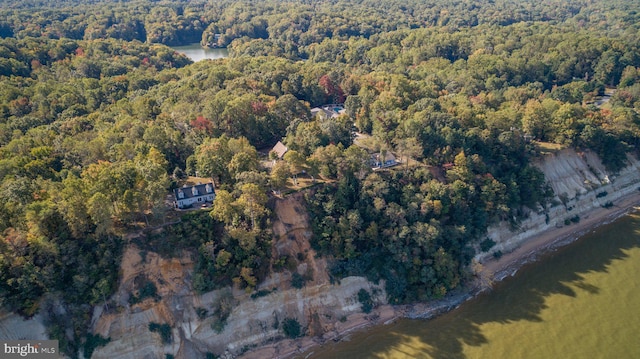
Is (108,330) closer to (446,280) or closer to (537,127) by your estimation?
(446,280)

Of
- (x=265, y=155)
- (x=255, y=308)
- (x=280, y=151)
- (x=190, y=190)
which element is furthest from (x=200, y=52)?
Result: (x=255, y=308)

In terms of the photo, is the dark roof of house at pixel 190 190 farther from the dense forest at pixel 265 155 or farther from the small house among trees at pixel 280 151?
the small house among trees at pixel 280 151

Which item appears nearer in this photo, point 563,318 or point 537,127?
point 563,318

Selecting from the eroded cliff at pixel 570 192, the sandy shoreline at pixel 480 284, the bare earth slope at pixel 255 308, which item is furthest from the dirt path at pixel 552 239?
the eroded cliff at pixel 570 192

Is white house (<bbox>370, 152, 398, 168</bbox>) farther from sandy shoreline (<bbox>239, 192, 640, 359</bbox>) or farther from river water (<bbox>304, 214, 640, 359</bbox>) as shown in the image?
river water (<bbox>304, 214, 640, 359</bbox>)

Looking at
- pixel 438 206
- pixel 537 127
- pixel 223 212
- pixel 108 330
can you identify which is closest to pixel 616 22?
pixel 537 127

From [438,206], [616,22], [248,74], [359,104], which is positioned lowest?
[438,206]
